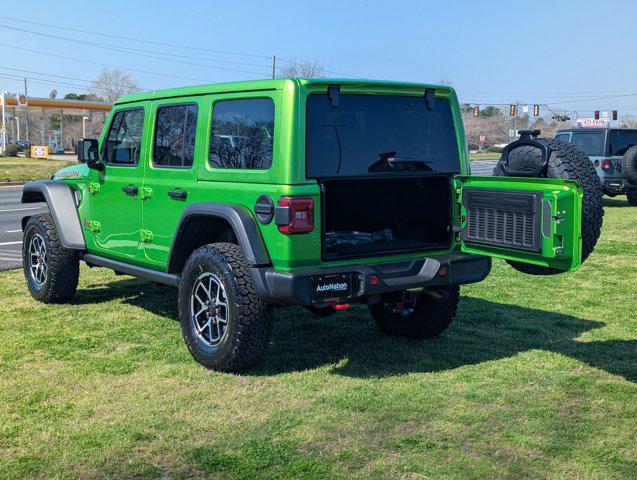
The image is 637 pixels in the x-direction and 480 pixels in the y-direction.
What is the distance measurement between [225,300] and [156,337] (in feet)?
4.11

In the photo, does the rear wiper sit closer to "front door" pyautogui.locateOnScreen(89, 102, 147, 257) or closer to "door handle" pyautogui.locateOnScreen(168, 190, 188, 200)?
"door handle" pyautogui.locateOnScreen(168, 190, 188, 200)

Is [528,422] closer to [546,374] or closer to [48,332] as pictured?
[546,374]

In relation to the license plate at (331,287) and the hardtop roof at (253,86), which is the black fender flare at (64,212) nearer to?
the hardtop roof at (253,86)

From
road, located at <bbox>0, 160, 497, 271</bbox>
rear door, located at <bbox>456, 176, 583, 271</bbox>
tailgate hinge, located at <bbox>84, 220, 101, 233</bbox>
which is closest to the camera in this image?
rear door, located at <bbox>456, 176, 583, 271</bbox>

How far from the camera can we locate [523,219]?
192 inches

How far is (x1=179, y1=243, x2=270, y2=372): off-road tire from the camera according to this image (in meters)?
5.02

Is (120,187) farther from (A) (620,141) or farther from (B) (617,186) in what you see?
(A) (620,141)

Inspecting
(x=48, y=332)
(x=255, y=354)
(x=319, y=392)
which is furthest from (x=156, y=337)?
(x=319, y=392)

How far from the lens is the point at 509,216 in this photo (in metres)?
4.98

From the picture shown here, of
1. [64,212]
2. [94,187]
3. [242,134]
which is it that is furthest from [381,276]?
[64,212]

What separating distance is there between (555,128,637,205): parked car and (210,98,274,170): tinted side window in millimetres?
14088

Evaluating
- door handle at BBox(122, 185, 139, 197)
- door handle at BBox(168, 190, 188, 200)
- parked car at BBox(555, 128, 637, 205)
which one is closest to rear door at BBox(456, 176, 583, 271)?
door handle at BBox(168, 190, 188, 200)

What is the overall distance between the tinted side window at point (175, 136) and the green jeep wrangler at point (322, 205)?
15 mm

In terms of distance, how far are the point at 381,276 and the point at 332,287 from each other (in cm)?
40
